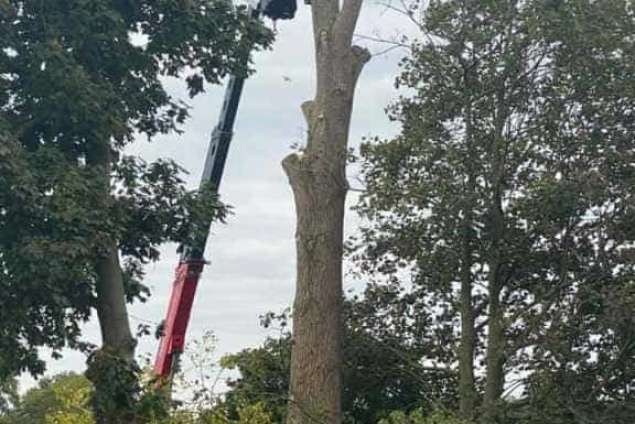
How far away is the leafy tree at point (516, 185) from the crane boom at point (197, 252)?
1.82m

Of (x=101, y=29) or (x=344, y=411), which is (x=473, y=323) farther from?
(x=101, y=29)

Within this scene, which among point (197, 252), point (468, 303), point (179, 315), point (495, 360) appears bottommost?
point (495, 360)

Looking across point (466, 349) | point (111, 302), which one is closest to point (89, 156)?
point (111, 302)

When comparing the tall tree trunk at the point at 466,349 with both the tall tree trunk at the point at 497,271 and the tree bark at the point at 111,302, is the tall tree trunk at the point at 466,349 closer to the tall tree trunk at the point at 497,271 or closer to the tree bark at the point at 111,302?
the tall tree trunk at the point at 497,271

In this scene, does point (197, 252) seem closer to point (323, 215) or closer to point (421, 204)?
point (421, 204)

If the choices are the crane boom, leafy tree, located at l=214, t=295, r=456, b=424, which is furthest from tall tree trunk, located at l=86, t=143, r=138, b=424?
leafy tree, located at l=214, t=295, r=456, b=424

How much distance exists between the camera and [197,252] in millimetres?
10945

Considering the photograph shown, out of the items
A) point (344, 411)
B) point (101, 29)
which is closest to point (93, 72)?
point (101, 29)

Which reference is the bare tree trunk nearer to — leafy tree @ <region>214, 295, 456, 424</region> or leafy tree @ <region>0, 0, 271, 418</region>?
leafy tree @ <region>0, 0, 271, 418</region>

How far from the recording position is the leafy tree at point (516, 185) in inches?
380

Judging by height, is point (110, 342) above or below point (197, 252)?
below

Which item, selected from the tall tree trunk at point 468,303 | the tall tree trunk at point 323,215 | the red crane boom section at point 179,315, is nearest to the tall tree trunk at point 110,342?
the red crane boom section at point 179,315

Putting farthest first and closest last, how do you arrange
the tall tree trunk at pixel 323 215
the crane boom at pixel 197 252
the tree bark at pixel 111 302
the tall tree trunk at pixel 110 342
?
the crane boom at pixel 197 252
the tree bark at pixel 111 302
the tall tree trunk at pixel 110 342
the tall tree trunk at pixel 323 215

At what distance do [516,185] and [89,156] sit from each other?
4.71m
